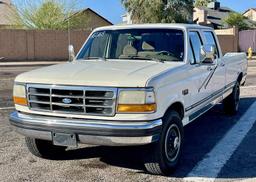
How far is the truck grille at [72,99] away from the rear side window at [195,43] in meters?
1.96

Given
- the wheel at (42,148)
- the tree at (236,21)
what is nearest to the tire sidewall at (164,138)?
the wheel at (42,148)

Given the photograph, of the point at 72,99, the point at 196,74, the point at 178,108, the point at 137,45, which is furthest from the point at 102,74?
the point at 196,74

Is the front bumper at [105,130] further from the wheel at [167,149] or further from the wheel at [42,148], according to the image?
the wheel at [42,148]

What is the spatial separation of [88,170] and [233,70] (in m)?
4.40

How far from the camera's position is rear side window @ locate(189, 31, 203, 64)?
258 inches

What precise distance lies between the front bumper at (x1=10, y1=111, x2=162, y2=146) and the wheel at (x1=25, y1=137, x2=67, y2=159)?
0.77 m

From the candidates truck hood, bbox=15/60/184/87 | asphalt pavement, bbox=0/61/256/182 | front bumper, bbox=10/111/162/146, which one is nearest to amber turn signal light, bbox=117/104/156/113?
front bumper, bbox=10/111/162/146

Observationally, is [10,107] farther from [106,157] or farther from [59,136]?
[59,136]

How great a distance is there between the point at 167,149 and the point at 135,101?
35.0 inches

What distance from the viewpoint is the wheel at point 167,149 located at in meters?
5.21

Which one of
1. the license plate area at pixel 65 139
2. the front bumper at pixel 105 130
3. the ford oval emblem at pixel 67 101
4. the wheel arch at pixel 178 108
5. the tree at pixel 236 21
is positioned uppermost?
the tree at pixel 236 21

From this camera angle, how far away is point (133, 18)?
46281mm

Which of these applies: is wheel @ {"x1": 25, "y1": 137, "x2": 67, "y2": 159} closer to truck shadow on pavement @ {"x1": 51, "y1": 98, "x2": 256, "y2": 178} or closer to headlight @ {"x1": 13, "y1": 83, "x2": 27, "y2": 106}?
truck shadow on pavement @ {"x1": 51, "y1": 98, "x2": 256, "y2": 178}

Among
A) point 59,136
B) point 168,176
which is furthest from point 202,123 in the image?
point 59,136
